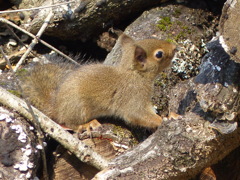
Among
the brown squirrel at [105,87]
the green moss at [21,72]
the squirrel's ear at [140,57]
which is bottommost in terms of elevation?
the green moss at [21,72]

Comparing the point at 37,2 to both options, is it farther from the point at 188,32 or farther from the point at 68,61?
the point at 188,32

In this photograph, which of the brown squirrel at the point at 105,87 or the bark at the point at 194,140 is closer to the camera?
the bark at the point at 194,140

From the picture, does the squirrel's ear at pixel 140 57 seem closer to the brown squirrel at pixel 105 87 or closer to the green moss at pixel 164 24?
the brown squirrel at pixel 105 87

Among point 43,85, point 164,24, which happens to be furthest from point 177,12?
point 43,85

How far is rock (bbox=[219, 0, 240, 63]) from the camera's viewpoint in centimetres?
299

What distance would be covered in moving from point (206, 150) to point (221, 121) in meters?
0.24

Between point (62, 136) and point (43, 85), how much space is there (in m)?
0.77

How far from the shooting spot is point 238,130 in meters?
3.42

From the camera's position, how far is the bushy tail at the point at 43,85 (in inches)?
162

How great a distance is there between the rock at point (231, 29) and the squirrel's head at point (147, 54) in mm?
1178

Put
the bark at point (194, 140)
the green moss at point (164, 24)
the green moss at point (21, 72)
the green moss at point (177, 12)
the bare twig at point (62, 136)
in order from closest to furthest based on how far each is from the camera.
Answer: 1. the bark at point (194, 140)
2. the bare twig at point (62, 136)
3. the green moss at point (21, 72)
4. the green moss at point (164, 24)
5. the green moss at point (177, 12)

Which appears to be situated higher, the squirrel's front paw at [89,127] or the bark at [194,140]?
the bark at [194,140]

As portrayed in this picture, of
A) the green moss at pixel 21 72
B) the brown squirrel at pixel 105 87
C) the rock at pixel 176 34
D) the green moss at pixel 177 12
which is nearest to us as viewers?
the brown squirrel at pixel 105 87

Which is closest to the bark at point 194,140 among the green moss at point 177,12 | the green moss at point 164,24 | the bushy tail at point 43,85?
the bushy tail at point 43,85
